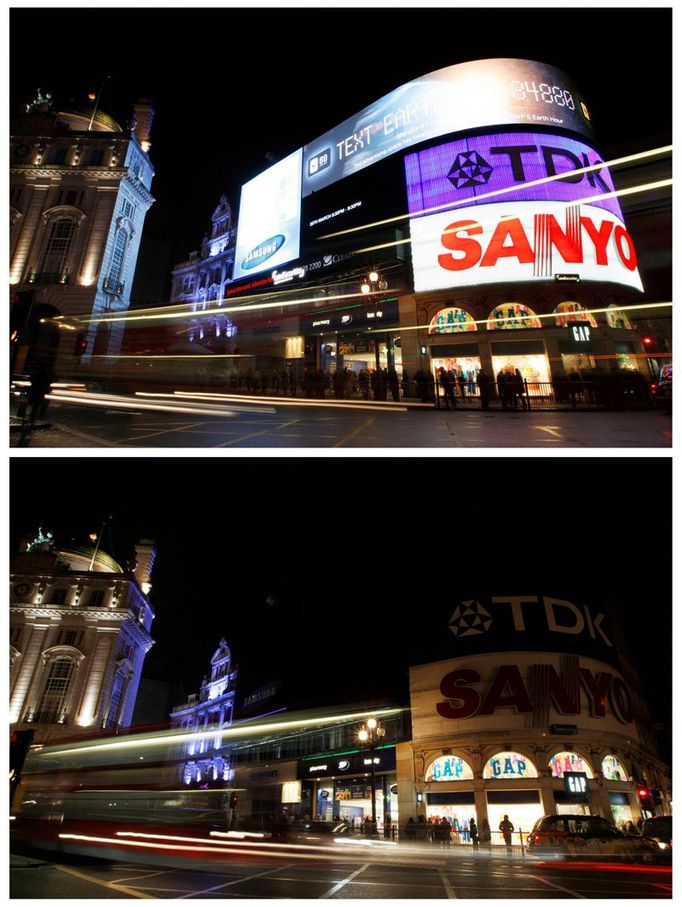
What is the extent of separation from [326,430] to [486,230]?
23788 mm

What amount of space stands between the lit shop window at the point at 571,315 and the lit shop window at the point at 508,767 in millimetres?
24450

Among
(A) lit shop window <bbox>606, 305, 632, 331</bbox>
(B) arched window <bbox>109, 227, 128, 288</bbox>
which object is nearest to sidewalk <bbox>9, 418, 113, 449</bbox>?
(A) lit shop window <bbox>606, 305, 632, 331</bbox>

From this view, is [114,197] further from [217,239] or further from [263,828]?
[263,828]

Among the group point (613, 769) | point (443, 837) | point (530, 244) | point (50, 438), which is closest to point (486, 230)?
point (530, 244)

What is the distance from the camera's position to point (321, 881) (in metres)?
6.74

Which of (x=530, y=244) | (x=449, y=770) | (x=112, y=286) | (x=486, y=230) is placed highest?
(x=112, y=286)

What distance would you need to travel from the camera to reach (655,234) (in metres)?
34.2

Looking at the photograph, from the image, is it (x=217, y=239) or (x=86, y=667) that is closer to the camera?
(x=86, y=667)

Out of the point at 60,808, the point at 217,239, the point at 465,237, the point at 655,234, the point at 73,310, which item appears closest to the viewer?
the point at 60,808

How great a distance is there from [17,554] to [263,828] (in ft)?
139

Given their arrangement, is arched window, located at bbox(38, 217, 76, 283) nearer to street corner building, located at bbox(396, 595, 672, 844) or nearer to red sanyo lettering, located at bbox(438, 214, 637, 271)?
red sanyo lettering, located at bbox(438, 214, 637, 271)

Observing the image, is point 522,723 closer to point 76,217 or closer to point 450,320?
point 450,320

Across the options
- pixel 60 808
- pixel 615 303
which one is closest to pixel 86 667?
pixel 60 808

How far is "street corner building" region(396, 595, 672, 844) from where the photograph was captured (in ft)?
77.0
